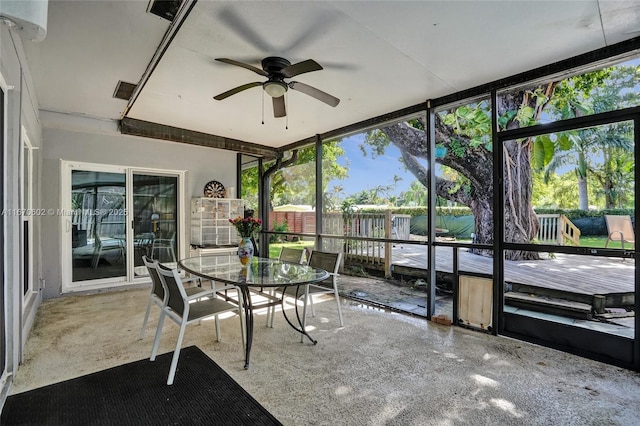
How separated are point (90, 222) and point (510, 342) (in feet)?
18.8

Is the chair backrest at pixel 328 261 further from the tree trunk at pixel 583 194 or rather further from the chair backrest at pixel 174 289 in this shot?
the tree trunk at pixel 583 194

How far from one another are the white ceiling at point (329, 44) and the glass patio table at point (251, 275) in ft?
6.20

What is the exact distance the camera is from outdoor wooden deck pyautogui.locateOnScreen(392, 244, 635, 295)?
2677 millimetres

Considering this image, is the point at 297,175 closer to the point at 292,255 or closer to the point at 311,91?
the point at 292,255

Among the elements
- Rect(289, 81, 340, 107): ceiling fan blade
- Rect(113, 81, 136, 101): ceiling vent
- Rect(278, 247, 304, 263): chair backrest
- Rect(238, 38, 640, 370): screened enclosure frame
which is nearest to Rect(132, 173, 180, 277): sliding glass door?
Rect(113, 81, 136, 101): ceiling vent

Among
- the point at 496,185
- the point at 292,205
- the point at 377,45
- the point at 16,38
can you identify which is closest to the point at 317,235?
the point at 292,205

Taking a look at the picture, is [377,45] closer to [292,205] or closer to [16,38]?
[16,38]

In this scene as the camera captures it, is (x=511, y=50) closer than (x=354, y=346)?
Yes

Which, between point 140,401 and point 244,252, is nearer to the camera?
point 140,401

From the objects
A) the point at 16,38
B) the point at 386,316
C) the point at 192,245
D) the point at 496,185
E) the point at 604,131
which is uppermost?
the point at 16,38

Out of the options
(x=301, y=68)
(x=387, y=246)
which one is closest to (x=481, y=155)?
(x=387, y=246)

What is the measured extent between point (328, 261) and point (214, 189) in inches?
129

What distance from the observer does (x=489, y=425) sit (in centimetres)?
184

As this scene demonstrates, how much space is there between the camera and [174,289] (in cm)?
246
